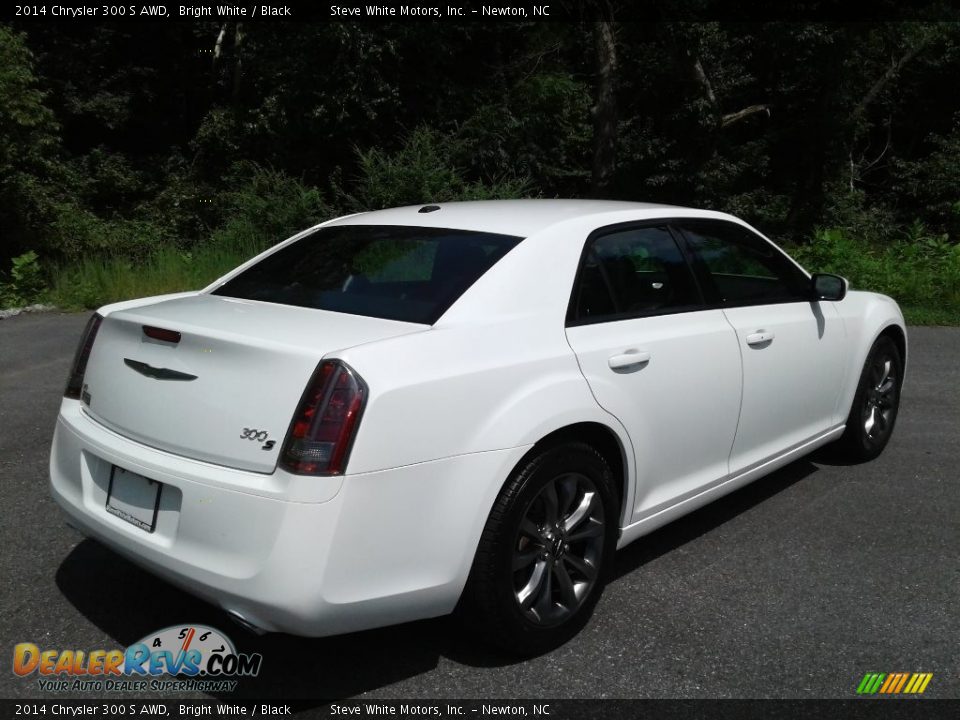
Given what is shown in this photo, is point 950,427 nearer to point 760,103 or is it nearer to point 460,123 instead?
point 460,123

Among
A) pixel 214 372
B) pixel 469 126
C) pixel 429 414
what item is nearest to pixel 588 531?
pixel 429 414

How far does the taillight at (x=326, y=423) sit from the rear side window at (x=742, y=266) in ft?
6.83

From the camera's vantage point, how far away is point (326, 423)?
272 cm

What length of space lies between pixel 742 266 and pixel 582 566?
1.95 m

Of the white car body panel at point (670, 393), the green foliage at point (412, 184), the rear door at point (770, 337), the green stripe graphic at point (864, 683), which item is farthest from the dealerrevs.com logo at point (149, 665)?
the green foliage at point (412, 184)

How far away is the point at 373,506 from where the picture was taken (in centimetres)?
275

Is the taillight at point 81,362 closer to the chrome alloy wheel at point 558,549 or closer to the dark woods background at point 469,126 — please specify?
the chrome alloy wheel at point 558,549

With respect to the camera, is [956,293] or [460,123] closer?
[956,293]

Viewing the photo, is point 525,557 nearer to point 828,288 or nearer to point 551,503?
point 551,503

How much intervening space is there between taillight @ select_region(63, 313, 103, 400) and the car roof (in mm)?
1233

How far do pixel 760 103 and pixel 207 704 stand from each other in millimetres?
26599

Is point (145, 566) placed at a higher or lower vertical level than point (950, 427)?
higher

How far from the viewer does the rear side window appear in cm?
429

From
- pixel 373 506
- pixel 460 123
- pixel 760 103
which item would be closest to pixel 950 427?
pixel 373 506
